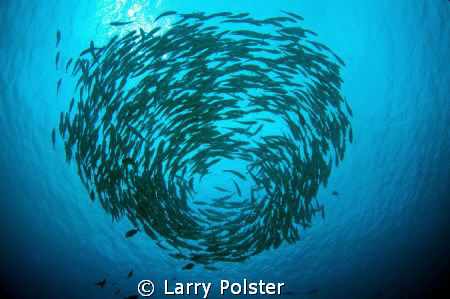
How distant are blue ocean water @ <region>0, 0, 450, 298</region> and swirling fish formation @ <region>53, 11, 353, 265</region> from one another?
1.22m

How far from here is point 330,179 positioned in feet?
47.2

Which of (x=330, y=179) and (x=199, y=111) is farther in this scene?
(x=330, y=179)

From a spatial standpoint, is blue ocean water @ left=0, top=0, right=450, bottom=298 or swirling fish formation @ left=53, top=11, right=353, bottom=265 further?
blue ocean water @ left=0, top=0, right=450, bottom=298

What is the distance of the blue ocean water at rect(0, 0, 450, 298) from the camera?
895cm

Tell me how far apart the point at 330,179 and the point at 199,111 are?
32.0 feet

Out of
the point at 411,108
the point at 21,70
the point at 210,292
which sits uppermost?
the point at 411,108

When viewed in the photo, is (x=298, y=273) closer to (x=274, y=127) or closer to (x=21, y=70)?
(x=274, y=127)

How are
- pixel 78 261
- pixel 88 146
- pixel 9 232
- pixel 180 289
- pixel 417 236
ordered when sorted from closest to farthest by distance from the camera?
1. pixel 88 146
2. pixel 9 232
3. pixel 78 261
4. pixel 180 289
5. pixel 417 236

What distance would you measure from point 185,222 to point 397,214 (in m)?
16.3

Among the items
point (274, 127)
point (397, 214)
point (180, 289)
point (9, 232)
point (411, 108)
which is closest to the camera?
point (274, 127)

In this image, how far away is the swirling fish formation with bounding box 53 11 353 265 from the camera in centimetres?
665

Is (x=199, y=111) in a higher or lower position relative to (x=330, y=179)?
lower

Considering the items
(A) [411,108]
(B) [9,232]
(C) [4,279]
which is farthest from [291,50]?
Answer: (C) [4,279]

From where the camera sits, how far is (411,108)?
1283cm
